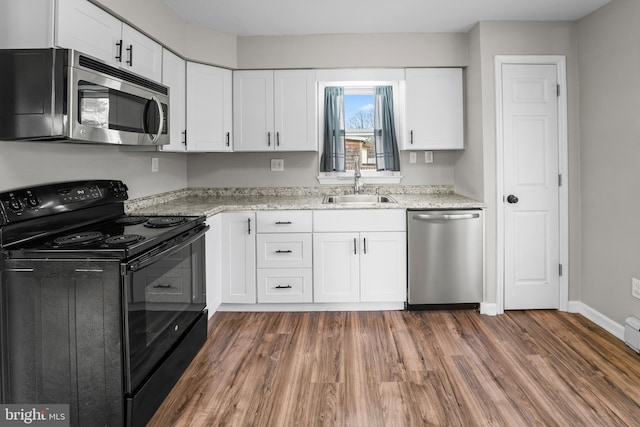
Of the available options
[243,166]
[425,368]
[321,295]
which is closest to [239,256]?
[321,295]

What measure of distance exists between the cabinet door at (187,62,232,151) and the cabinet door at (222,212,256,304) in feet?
2.13

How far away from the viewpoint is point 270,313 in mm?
3270

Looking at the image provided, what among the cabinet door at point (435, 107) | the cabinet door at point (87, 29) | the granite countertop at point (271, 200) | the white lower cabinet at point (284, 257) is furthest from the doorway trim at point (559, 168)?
the cabinet door at point (87, 29)

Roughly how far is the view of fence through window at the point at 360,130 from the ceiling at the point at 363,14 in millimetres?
676

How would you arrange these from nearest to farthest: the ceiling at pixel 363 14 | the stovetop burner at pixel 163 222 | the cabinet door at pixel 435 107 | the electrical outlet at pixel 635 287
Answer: the stovetop burner at pixel 163 222, the electrical outlet at pixel 635 287, the ceiling at pixel 363 14, the cabinet door at pixel 435 107

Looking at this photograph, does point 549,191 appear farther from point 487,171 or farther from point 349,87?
point 349,87

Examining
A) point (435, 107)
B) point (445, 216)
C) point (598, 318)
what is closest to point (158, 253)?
point (445, 216)

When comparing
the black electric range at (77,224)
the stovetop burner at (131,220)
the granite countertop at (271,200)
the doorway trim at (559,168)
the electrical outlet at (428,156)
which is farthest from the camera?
the electrical outlet at (428,156)

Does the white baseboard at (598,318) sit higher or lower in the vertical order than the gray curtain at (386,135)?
lower

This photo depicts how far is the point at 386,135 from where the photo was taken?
12.6 ft

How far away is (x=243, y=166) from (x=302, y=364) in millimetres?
2093

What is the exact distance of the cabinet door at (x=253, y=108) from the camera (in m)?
3.51

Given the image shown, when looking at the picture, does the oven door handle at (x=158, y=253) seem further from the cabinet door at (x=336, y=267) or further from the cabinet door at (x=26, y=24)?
the cabinet door at (x=336, y=267)

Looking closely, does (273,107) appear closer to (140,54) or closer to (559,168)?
(140,54)
